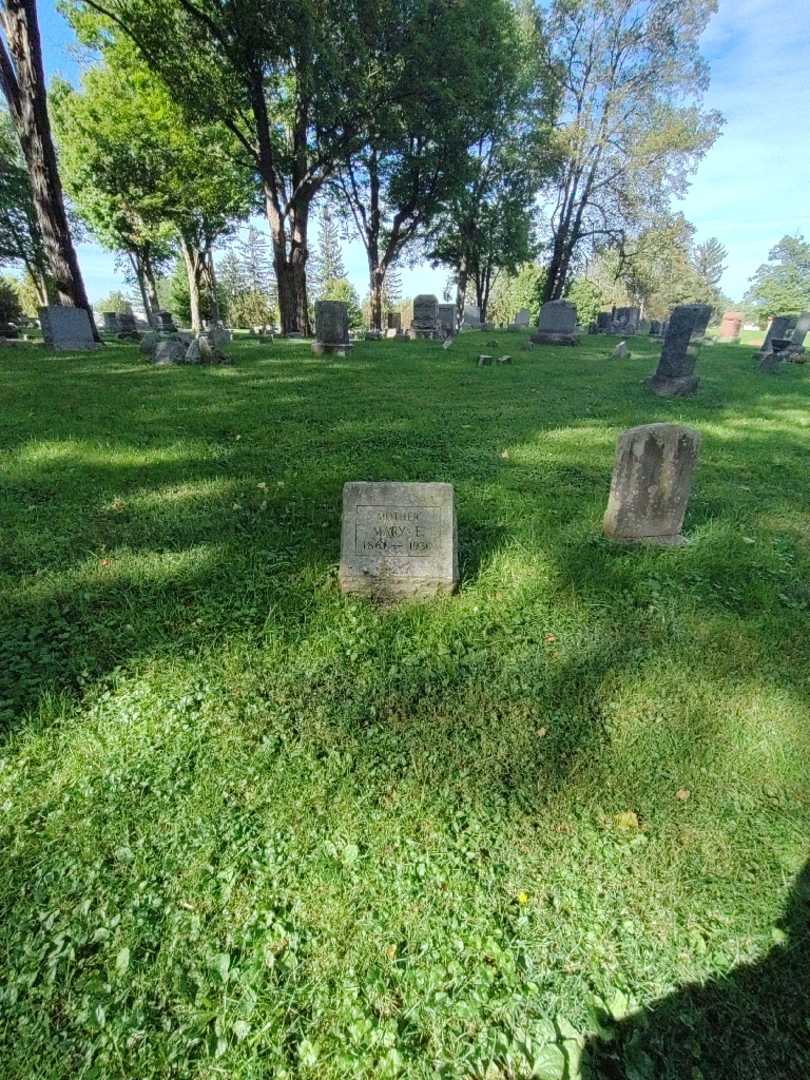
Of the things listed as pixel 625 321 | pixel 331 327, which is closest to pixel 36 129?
pixel 331 327

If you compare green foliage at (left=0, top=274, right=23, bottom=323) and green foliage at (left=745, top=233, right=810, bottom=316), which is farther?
green foliage at (left=745, top=233, right=810, bottom=316)

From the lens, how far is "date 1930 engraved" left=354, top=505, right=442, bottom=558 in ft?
10.00

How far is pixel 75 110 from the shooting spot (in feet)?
73.3

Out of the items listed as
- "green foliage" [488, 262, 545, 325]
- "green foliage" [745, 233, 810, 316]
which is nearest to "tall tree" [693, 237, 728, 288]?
"green foliage" [745, 233, 810, 316]

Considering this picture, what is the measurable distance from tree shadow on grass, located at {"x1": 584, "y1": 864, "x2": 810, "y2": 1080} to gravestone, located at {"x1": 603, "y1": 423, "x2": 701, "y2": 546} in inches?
106

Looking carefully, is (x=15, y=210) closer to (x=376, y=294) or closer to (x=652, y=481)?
(x=376, y=294)

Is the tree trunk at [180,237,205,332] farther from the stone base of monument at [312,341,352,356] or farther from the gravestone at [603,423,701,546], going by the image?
the gravestone at [603,423,701,546]

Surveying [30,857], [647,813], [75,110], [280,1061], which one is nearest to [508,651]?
[647,813]

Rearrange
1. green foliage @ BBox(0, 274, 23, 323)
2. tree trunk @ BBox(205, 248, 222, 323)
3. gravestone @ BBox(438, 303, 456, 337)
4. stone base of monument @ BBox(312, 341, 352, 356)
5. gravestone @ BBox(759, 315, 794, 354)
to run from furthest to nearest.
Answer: tree trunk @ BBox(205, 248, 222, 323)
green foliage @ BBox(0, 274, 23, 323)
gravestone @ BBox(438, 303, 456, 337)
gravestone @ BBox(759, 315, 794, 354)
stone base of monument @ BBox(312, 341, 352, 356)

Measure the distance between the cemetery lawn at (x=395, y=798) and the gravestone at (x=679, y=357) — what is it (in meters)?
5.88

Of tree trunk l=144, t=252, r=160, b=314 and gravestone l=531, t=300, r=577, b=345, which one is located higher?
tree trunk l=144, t=252, r=160, b=314

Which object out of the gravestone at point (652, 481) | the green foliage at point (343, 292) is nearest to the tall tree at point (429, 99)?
the gravestone at point (652, 481)

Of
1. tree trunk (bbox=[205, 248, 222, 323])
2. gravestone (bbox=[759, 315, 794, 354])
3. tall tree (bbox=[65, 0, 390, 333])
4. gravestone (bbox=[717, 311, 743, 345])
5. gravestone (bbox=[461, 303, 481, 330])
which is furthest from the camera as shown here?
tree trunk (bbox=[205, 248, 222, 323])

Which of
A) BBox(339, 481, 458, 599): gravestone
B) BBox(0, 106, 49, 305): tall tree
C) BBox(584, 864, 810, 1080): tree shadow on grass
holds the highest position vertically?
BBox(0, 106, 49, 305): tall tree
